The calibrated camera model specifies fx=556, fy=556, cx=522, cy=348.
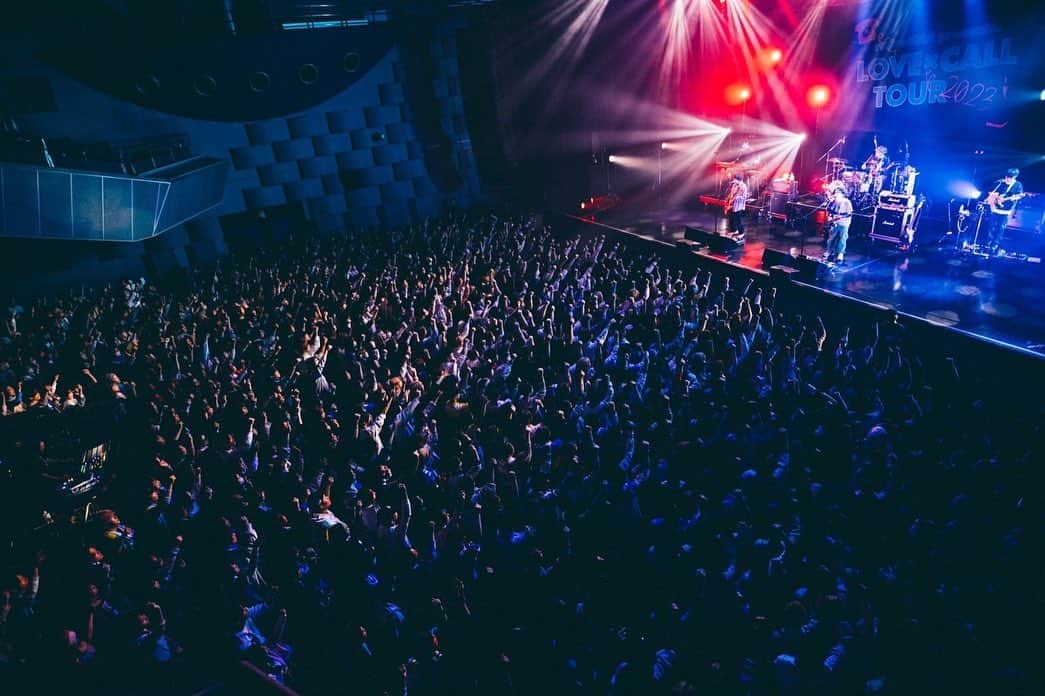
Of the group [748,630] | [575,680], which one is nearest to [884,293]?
[748,630]

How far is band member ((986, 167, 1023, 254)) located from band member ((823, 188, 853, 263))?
232 centimetres

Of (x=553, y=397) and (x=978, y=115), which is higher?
(x=978, y=115)

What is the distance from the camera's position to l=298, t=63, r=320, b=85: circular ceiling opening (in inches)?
499

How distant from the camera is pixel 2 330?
891cm

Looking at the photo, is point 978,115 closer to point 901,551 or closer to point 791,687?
point 901,551

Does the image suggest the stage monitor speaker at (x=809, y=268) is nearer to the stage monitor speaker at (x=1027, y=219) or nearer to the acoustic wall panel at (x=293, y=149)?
the stage monitor speaker at (x=1027, y=219)

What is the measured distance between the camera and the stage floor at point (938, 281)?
7.36 metres

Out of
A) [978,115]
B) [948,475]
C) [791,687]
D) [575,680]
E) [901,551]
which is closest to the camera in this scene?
[791,687]

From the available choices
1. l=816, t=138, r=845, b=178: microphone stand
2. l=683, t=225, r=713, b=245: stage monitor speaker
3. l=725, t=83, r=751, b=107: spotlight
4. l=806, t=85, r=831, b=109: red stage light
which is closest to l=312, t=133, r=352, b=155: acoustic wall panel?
l=683, t=225, r=713, b=245: stage monitor speaker

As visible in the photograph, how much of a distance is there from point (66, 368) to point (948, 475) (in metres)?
9.46

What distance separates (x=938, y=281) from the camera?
8.98 meters

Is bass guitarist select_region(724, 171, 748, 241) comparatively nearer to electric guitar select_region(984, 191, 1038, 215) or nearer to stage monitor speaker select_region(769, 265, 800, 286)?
stage monitor speaker select_region(769, 265, 800, 286)

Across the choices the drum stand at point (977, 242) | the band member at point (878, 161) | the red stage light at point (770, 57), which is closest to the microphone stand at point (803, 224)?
the band member at point (878, 161)

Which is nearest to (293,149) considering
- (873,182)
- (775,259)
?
(775,259)
